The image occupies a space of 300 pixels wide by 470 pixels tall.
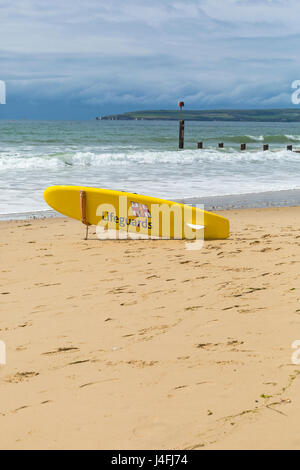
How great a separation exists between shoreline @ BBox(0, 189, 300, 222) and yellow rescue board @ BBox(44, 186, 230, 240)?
1.98m

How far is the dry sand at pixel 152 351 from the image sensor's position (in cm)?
222

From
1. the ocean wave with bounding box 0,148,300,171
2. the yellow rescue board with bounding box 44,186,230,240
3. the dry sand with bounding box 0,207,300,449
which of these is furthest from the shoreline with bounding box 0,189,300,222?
the ocean wave with bounding box 0,148,300,171

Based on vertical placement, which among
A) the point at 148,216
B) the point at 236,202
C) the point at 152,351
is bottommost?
the point at 152,351

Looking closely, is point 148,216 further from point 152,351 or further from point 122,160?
point 122,160

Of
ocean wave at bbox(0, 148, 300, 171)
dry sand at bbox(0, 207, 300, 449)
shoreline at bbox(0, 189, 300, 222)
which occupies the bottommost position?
dry sand at bbox(0, 207, 300, 449)

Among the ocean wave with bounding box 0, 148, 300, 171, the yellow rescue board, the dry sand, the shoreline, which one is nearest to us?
the dry sand

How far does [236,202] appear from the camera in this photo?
10211mm

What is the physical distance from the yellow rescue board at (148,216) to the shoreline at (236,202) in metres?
1.98

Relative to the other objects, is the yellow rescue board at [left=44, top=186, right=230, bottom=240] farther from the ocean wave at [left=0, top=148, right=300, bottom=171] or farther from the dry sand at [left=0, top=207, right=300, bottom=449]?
the ocean wave at [left=0, top=148, right=300, bottom=171]

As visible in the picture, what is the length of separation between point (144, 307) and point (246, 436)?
1.78 m

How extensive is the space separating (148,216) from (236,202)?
4003 millimetres

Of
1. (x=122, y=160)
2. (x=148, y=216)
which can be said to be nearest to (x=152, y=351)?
(x=148, y=216)

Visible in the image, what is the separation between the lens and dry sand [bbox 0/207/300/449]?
222cm
